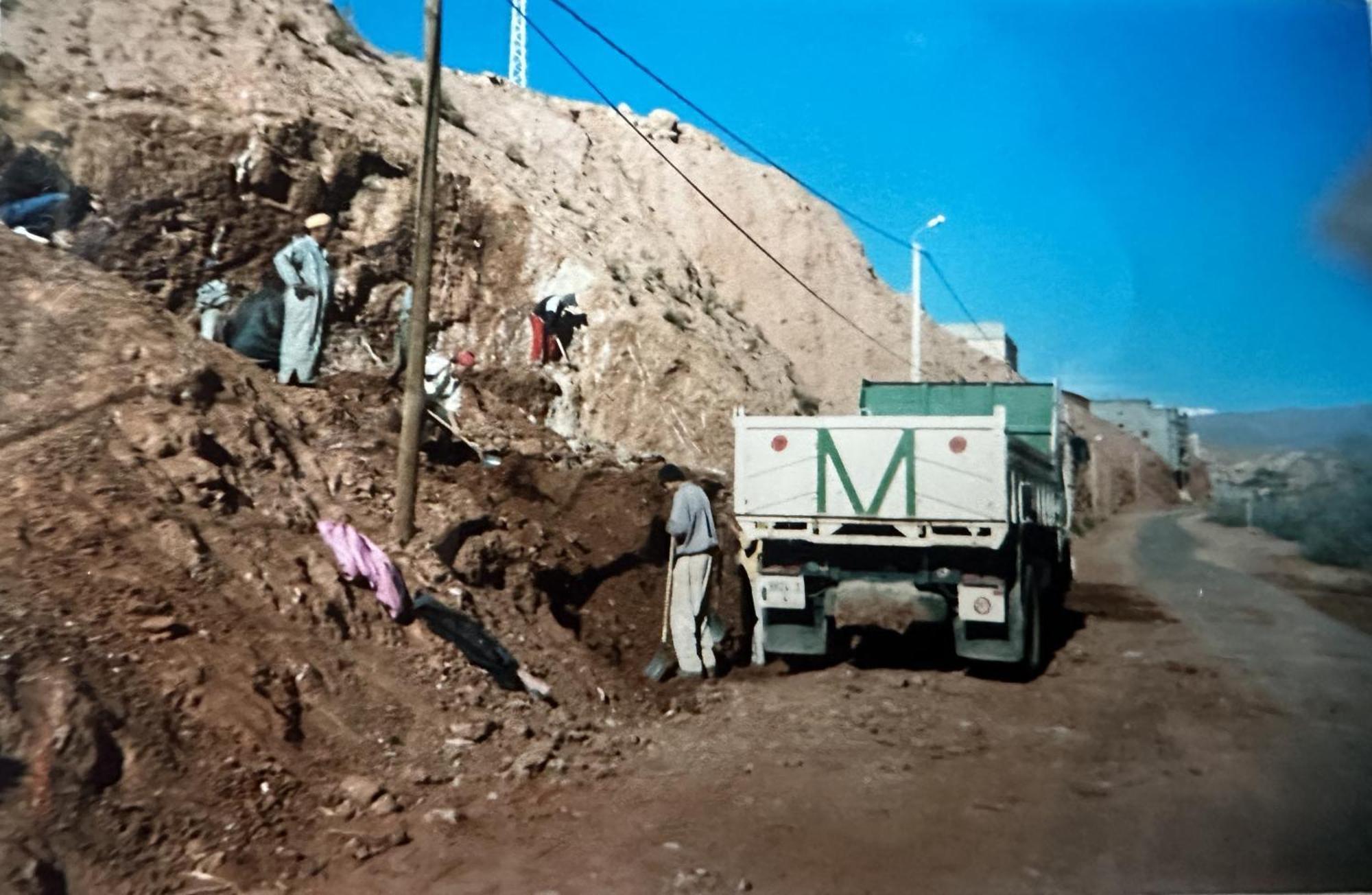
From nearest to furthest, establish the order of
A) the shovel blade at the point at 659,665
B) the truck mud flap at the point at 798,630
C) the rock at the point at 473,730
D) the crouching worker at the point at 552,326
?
the rock at the point at 473,730 → the shovel blade at the point at 659,665 → the truck mud flap at the point at 798,630 → the crouching worker at the point at 552,326

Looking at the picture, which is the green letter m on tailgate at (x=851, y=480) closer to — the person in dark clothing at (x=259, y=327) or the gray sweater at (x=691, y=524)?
the gray sweater at (x=691, y=524)

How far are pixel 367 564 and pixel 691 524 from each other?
2.22 metres

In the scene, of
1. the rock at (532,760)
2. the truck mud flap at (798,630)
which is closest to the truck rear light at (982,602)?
the truck mud flap at (798,630)

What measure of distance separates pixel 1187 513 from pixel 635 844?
11878mm

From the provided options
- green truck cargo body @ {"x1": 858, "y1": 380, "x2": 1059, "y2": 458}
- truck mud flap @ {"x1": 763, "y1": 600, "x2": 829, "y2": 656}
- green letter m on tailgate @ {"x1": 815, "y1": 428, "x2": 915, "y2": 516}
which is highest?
green truck cargo body @ {"x1": 858, "y1": 380, "x2": 1059, "y2": 458}

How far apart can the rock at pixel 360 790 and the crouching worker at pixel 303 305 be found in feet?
10.3

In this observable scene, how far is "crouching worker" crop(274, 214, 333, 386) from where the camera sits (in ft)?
23.7

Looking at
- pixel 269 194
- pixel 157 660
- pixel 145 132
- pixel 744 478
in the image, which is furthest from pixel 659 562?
pixel 145 132

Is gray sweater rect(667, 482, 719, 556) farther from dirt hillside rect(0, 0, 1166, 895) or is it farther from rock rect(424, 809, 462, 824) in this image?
rock rect(424, 809, 462, 824)

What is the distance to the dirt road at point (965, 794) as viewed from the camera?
4430 millimetres

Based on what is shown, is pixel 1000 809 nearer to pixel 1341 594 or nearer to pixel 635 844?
pixel 635 844

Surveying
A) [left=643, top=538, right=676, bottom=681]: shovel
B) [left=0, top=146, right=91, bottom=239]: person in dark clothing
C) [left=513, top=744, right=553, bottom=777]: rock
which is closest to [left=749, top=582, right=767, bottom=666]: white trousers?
[left=643, top=538, right=676, bottom=681]: shovel

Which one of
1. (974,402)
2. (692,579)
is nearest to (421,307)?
(692,579)

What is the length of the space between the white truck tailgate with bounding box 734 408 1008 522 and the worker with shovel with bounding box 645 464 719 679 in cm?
33
